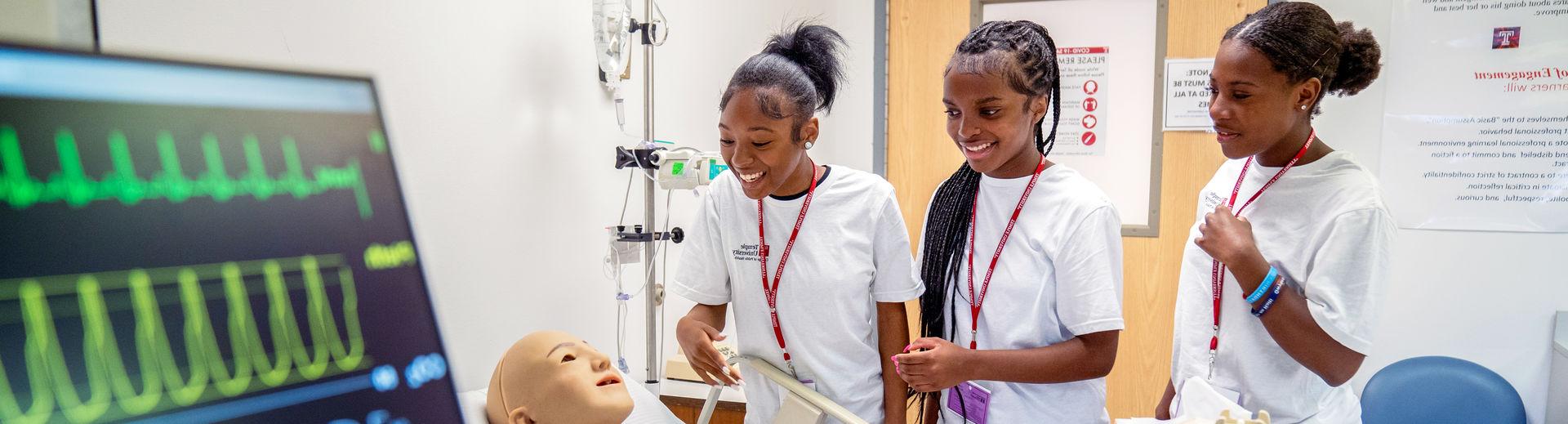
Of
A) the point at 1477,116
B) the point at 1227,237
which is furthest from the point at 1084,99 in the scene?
the point at 1227,237

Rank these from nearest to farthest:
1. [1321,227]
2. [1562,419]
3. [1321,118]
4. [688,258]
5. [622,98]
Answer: [1321,227] → [688,258] → [622,98] → [1562,419] → [1321,118]

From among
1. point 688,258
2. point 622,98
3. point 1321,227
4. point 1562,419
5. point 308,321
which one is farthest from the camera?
point 1562,419

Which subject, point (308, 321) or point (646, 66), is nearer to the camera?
point (308, 321)

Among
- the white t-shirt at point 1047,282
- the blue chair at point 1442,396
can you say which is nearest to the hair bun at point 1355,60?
the white t-shirt at point 1047,282

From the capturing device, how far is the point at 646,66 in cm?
197

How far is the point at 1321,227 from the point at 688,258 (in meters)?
1.01

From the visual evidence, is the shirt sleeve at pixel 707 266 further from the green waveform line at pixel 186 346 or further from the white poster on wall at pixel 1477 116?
the white poster on wall at pixel 1477 116

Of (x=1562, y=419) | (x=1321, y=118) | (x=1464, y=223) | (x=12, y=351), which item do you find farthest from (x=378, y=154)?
(x=1562, y=419)

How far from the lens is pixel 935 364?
46.5 inches

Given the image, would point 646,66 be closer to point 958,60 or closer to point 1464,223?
point 958,60

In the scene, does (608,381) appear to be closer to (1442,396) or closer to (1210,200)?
(1210,200)

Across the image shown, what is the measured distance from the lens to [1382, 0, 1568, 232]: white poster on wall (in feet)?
7.66

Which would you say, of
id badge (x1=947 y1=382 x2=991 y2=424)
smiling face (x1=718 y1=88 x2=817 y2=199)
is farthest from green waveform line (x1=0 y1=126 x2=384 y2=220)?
id badge (x1=947 y1=382 x2=991 y2=424)

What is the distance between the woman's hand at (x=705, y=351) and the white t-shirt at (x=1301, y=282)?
31.1 inches
